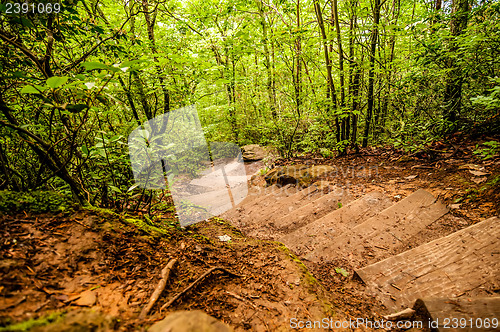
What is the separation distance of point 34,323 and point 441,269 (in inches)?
116

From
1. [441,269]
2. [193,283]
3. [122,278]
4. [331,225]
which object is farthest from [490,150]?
[122,278]

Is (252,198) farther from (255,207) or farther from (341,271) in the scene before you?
(341,271)

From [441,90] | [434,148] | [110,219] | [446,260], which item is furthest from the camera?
[441,90]

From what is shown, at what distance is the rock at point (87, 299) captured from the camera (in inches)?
38.1

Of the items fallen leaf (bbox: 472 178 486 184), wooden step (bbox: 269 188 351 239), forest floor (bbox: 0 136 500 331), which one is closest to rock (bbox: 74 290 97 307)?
forest floor (bbox: 0 136 500 331)

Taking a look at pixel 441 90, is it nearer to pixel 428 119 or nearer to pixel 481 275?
pixel 428 119

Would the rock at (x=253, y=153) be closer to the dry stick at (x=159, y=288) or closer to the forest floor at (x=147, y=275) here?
the forest floor at (x=147, y=275)

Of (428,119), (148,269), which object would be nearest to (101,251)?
(148,269)

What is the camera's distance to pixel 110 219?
5.33 feet

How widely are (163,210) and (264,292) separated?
248 cm

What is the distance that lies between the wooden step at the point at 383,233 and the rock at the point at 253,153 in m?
8.16

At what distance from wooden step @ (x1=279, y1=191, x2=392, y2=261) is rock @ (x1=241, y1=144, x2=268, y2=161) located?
762cm

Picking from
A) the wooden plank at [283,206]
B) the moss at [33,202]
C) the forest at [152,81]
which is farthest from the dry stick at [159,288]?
the wooden plank at [283,206]

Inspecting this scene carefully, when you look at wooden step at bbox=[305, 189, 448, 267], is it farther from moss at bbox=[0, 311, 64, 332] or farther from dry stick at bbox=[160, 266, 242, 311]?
moss at bbox=[0, 311, 64, 332]
